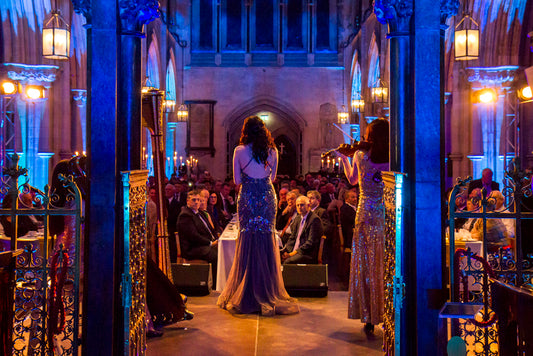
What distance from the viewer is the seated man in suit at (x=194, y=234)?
7.63 meters

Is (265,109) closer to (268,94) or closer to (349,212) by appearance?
(268,94)

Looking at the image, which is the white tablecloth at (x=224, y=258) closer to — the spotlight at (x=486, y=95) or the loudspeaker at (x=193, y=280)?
the loudspeaker at (x=193, y=280)

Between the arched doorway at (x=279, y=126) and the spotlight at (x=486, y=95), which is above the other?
the arched doorway at (x=279, y=126)

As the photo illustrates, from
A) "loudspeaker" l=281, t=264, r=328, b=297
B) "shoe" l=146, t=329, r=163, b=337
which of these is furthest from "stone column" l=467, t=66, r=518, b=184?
"shoe" l=146, t=329, r=163, b=337

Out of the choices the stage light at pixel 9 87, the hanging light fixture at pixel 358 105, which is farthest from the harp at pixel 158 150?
the hanging light fixture at pixel 358 105

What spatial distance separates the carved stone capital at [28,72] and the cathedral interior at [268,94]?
0.02 m

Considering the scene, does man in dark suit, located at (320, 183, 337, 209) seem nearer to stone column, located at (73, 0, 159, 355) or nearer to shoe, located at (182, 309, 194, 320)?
shoe, located at (182, 309, 194, 320)

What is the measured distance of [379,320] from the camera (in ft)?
16.7

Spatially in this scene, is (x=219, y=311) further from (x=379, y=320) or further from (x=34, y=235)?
(x=34, y=235)

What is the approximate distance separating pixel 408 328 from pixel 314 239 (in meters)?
3.43

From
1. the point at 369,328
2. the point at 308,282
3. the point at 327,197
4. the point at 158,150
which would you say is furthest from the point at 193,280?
the point at 327,197

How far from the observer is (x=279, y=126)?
28250 mm

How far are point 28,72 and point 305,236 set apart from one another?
6.79 m

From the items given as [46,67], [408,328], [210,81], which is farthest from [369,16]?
[408,328]
